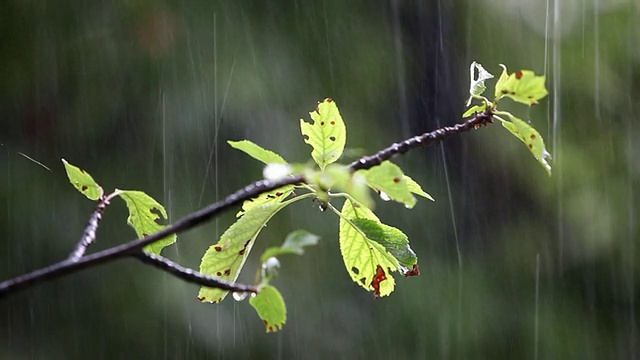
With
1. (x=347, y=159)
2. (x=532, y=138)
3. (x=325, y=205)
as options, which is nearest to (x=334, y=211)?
(x=325, y=205)

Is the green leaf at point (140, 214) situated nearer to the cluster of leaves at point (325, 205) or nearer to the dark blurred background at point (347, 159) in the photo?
the cluster of leaves at point (325, 205)

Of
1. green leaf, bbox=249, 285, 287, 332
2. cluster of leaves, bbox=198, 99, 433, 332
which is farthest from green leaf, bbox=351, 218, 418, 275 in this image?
green leaf, bbox=249, 285, 287, 332

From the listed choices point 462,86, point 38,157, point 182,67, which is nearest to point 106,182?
point 38,157

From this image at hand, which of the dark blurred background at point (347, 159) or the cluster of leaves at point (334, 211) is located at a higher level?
the dark blurred background at point (347, 159)

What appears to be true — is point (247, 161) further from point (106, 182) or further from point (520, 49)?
point (520, 49)

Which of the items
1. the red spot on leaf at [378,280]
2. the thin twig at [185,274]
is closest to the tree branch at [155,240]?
the thin twig at [185,274]

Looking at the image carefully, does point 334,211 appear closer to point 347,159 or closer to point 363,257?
point 363,257

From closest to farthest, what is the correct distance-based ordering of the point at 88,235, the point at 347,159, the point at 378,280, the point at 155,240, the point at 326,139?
1. the point at 155,240
2. the point at 88,235
3. the point at 326,139
4. the point at 378,280
5. the point at 347,159
